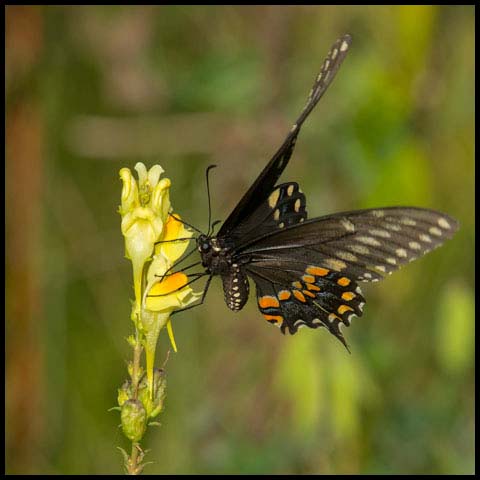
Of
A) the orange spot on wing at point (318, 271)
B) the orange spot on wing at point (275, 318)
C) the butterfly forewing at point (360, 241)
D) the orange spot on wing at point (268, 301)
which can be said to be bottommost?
the orange spot on wing at point (275, 318)

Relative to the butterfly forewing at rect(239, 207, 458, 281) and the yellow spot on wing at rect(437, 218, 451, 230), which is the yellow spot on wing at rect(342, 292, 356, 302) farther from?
the yellow spot on wing at rect(437, 218, 451, 230)

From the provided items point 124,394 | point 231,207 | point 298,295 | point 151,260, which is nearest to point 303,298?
point 298,295

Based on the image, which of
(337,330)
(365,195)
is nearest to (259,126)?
(365,195)

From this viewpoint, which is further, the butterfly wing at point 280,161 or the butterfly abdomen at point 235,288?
the butterfly abdomen at point 235,288

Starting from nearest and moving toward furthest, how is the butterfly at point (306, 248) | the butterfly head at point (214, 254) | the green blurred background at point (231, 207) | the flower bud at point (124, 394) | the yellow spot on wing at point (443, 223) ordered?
the flower bud at point (124, 394) → the yellow spot on wing at point (443, 223) → the butterfly at point (306, 248) → the butterfly head at point (214, 254) → the green blurred background at point (231, 207)

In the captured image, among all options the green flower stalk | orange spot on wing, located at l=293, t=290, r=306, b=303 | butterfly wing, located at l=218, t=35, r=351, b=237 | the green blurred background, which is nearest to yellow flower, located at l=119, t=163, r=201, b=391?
the green flower stalk

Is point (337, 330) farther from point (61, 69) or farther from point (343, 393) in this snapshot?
point (61, 69)

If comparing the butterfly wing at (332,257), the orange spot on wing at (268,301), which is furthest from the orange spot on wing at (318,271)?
the orange spot on wing at (268,301)

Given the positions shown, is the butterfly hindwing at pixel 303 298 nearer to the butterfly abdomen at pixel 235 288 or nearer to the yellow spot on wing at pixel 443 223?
the butterfly abdomen at pixel 235 288
